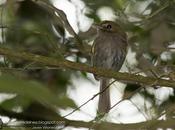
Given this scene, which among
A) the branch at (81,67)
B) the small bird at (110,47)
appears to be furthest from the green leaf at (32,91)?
the small bird at (110,47)

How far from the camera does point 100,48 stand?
4.86 meters

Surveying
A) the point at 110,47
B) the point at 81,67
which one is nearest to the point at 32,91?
the point at 81,67

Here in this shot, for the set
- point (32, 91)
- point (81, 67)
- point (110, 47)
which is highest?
point (32, 91)

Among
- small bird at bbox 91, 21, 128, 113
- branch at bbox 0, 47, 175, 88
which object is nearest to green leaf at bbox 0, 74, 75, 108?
branch at bbox 0, 47, 175, 88

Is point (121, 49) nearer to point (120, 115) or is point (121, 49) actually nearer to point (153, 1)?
point (153, 1)

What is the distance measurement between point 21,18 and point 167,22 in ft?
6.28

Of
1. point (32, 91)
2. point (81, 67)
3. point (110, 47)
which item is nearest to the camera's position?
point (32, 91)

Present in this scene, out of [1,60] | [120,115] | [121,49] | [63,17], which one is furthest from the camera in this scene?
[121,49]

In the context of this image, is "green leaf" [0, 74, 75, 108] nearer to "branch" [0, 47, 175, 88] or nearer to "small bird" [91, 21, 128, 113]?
"branch" [0, 47, 175, 88]

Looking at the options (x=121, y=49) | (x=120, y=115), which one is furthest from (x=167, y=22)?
(x=121, y=49)

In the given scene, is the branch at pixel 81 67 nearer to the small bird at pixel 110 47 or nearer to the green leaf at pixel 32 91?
the green leaf at pixel 32 91

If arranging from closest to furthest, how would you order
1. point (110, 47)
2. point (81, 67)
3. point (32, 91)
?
point (32, 91) → point (81, 67) → point (110, 47)

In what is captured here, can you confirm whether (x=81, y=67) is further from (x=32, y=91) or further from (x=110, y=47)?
(x=110, y=47)

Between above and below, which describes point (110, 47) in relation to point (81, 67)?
below
